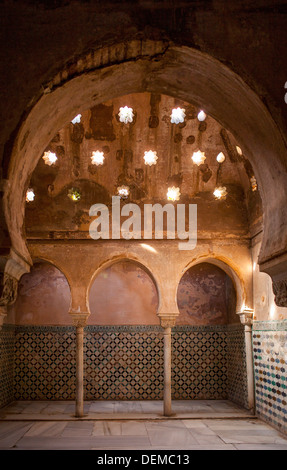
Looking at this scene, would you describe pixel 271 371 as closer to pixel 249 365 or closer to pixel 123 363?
pixel 249 365

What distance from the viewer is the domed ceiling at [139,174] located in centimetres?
1033

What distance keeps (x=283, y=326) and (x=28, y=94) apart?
6467 millimetres

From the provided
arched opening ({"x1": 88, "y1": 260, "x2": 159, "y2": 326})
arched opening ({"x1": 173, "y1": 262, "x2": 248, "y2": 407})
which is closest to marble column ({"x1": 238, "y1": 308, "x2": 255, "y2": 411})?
arched opening ({"x1": 173, "y1": 262, "x2": 248, "y2": 407})

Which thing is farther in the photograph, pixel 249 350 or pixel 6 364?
pixel 6 364

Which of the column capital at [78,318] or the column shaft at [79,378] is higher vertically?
the column capital at [78,318]

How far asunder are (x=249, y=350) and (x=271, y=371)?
1352 mm

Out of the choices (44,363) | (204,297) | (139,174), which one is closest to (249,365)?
(204,297)

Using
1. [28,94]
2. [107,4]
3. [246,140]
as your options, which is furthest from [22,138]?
[246,140]

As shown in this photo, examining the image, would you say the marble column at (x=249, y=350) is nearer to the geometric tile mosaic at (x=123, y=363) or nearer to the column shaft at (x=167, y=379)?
the column shaft at (x=167, y=379)

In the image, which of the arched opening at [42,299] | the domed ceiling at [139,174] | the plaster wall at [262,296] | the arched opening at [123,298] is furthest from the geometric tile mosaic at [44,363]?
the plaster wall at [262,296]

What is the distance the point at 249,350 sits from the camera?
10586 millimetres

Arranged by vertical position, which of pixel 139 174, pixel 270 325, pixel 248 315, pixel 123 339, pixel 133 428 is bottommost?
pixel 133 428

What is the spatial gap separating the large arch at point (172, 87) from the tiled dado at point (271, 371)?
4.63 metres

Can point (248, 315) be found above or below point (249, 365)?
above
